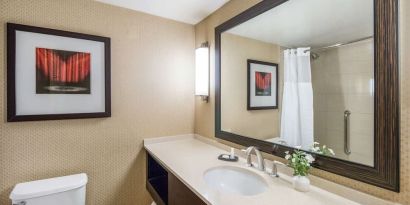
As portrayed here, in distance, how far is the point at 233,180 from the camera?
1.39 metres

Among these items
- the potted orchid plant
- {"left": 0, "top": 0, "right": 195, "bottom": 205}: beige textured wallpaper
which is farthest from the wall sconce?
the potted orchid plant

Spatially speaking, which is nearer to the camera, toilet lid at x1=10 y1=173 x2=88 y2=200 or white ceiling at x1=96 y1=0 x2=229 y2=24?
toilet lid at x1=10 y1=173 x2=88 y2=200

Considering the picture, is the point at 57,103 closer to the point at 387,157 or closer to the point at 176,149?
the point at 176,149

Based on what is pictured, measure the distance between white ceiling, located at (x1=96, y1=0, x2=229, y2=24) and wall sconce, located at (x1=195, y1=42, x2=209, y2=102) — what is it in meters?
0.32

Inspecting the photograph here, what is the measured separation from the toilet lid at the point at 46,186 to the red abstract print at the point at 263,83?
1551 millimetres

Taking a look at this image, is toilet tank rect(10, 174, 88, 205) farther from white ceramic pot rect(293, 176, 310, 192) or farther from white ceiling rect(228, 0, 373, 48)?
white ceiling rect(228, 0, 373, 48)

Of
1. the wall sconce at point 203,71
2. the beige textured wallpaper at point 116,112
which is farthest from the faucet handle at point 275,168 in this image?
the beige textured wallpaper at point 116,112

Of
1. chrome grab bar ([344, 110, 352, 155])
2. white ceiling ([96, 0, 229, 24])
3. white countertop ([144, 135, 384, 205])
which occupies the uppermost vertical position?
white ceiling ([96, 0, 229, 24])

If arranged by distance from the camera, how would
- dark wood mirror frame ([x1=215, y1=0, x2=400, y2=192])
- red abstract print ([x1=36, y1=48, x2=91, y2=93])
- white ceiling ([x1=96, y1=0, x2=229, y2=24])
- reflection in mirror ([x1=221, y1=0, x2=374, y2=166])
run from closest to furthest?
1. dark wood mirror frame ([x1=215, y1=0, x2=400, y2=192])
2. reflection in mirror ([x1=221, y1=0, x2=374, y2=166])
3. red abstract print ([x1=36, y1=48, x2=91, y2=93])
4. white ceiling ([x1=96, y1=0, x2=229, y2=24])

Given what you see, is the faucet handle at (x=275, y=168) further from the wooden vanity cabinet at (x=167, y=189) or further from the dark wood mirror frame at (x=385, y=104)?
the wooden vanity cabinet at (x=167, y=189)

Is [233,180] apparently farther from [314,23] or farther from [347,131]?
[314,23]

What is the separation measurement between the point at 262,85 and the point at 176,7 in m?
1.11

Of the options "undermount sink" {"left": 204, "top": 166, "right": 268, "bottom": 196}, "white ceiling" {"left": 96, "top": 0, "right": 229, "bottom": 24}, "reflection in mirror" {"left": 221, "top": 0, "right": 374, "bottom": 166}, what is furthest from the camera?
"white ceiling" {"left": 96, "top": 0, "right": 229, "bottom": 24}

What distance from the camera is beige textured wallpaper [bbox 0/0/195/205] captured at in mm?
1498
